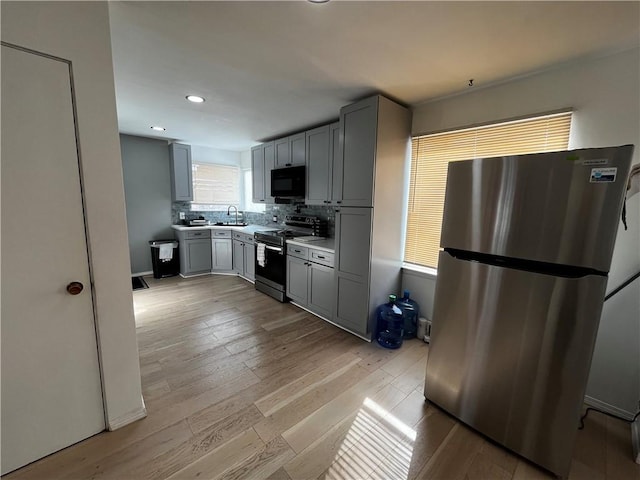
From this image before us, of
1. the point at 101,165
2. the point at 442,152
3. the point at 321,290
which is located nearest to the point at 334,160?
the point at 442,152

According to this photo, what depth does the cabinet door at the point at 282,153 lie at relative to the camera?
388 cm

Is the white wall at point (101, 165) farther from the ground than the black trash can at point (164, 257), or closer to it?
farther from the ground

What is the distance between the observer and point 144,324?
2936 mm

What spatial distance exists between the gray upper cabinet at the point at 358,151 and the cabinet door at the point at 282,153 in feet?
4.50

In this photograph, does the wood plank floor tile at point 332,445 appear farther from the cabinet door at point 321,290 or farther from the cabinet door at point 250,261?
the cabinet door at point 250,261

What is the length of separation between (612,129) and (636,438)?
6.47ft

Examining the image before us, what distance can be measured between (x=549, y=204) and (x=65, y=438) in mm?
2961

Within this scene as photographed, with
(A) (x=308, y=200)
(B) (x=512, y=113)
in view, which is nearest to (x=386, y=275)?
(A) (x=308, y=200)

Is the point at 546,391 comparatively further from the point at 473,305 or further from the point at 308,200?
the point at 308,200

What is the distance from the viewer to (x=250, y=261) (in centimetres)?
441

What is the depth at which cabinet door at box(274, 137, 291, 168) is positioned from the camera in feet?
12.7

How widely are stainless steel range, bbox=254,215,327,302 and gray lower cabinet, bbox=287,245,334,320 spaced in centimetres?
11

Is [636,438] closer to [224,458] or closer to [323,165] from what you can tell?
[224,458]

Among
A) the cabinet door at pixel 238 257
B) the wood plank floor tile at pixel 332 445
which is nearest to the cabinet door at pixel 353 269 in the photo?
the wood plank floor tile at pixel 332 445
